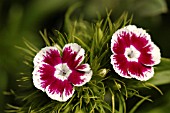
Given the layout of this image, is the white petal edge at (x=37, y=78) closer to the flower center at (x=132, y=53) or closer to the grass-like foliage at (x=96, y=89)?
the grass-like foliage at (x=96, y=89)

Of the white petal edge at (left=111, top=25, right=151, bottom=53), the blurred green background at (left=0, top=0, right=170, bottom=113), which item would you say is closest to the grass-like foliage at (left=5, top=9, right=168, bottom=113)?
the white petal edge at (left=111, top=25, right=151, bottom=53)

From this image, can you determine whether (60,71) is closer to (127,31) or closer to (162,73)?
(127,31)

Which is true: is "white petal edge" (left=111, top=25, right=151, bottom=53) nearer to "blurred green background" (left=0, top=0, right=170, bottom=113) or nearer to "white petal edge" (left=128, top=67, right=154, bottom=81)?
"white petal edge" (left=128, top=67, right=154, bottom=81)

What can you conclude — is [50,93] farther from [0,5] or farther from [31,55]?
[0,5]

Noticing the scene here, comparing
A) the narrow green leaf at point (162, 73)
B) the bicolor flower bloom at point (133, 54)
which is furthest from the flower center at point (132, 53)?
the narrow green leaf at point (162, 73)

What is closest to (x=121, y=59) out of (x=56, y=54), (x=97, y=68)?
(x=97, y=68)
